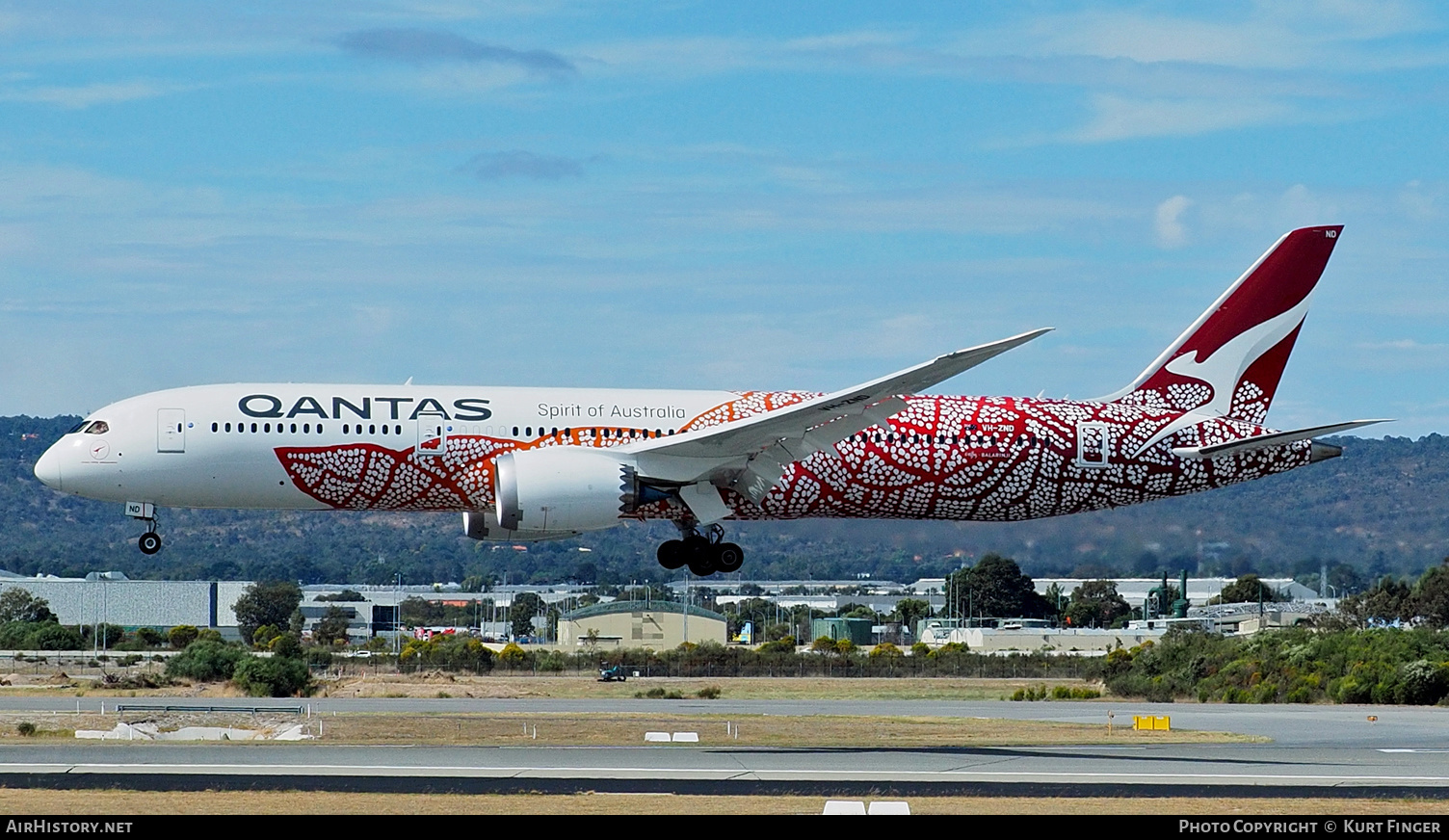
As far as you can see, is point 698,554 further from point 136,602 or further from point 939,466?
point 136,602

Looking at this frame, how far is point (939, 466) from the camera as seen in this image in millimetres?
41188

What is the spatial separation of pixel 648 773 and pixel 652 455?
904cm

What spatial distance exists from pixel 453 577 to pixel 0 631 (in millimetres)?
100840

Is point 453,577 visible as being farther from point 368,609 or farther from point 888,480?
point 888,480

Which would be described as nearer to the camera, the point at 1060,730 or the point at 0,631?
the point at 1060,730

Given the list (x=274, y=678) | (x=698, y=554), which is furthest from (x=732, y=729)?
(x=274, y=678)

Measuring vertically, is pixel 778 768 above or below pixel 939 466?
below

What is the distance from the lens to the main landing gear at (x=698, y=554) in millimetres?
41125

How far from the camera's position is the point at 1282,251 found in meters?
46.0

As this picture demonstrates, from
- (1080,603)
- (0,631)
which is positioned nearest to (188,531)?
(0,631)

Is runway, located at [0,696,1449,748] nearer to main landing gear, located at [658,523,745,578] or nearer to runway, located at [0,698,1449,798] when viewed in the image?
runway, located at [0,698,1449,798]

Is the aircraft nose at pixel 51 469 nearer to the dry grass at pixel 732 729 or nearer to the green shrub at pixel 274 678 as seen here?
the dry grass at pixel 732 729

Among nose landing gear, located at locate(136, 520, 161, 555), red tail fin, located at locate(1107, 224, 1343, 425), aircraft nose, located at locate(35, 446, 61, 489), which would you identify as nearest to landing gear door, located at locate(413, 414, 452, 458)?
nose landing gear, located at locate(136, 520, 161, 555)

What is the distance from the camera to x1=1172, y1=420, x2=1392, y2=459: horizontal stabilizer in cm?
3853
